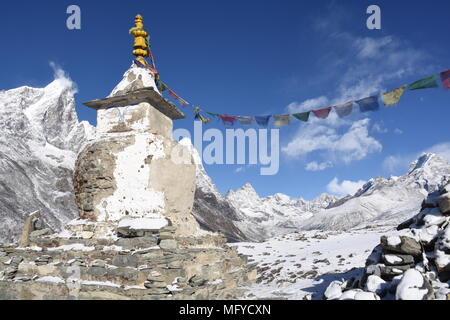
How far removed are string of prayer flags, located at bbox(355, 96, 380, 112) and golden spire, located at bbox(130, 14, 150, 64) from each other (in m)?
7.18

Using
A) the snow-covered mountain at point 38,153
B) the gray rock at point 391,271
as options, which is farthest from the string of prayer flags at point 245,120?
the snow-covered mountain at point 38,153

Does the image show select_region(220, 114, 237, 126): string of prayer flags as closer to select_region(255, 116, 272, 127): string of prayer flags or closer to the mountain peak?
select_region(255, 116, 272, 127): string of prayer flags

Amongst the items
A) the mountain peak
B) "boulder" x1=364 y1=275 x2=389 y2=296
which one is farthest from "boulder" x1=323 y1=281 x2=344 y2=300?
the mountain peak

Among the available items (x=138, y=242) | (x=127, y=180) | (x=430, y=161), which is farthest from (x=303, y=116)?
(x=430, y=161)

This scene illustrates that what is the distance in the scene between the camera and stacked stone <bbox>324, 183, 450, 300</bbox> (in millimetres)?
5258

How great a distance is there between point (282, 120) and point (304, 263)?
589cm

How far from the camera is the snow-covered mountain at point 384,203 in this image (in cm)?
5934

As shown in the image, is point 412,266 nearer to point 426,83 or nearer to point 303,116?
point 426,83

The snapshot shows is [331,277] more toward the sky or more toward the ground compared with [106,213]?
more toward the ground
